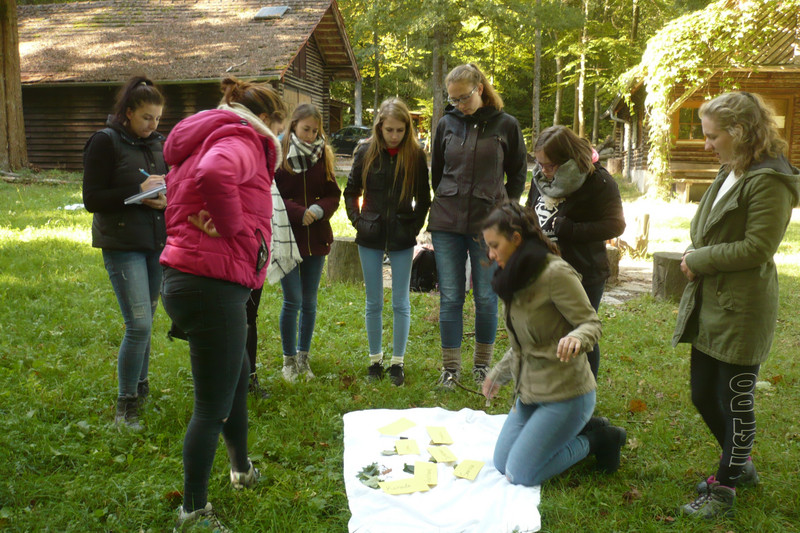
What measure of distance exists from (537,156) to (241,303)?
1963mm

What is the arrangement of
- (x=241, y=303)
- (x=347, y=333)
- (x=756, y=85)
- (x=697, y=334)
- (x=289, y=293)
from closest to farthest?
(x=241, y=303) → (x=697, y=334) → (x=289, y=293) → (x=347, y=333) → (x=756, y=85)

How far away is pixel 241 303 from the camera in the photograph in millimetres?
2555

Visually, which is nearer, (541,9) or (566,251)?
(566,251)

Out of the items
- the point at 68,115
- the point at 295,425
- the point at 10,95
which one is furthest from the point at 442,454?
the point at 68,115

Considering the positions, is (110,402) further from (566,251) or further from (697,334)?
(697,334)

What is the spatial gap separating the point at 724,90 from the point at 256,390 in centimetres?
1627

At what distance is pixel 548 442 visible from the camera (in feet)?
10.2

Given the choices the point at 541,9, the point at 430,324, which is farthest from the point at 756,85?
the point at 430,324

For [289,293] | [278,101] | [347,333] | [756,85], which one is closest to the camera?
[278,101]

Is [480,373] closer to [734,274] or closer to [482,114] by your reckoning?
[482,114]

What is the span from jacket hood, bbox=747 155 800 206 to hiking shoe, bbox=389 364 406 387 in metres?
2.68

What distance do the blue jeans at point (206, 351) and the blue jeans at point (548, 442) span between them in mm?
1457

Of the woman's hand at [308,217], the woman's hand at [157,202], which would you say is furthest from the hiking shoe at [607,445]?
the woman's hand at [157,202]

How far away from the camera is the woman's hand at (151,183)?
11.5 feet
